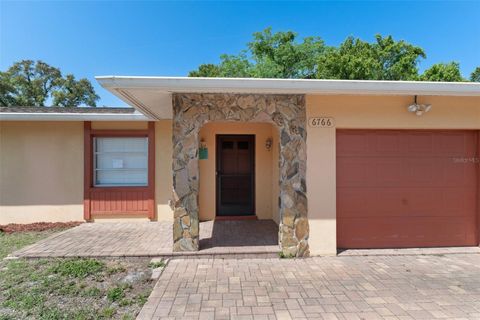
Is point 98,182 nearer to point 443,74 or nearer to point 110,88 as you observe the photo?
point 110,88

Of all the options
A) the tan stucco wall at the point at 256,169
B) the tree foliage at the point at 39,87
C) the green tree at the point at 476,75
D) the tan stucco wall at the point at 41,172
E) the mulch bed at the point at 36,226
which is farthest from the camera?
the tree foliage at the point at 39,87

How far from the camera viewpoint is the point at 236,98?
391 centimetres

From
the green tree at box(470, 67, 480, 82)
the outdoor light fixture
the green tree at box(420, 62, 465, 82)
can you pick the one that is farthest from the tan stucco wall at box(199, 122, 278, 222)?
the green tree at box(470, 67, 480, 82)

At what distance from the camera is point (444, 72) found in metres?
16.1

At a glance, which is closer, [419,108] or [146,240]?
[419,108]

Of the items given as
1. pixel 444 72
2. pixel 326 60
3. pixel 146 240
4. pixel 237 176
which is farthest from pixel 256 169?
pixel 444 72

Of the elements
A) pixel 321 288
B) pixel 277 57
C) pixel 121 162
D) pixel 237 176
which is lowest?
pixel 321 288

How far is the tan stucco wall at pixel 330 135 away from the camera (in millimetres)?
4039

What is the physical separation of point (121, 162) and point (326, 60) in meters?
16.2

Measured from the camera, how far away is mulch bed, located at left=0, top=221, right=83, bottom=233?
5578 millimetres

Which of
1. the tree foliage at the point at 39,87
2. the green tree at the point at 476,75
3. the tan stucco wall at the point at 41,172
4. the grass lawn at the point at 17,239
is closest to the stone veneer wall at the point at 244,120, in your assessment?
the grass lawn at the point at 17,239

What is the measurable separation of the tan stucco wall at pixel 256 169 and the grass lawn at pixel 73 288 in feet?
8.50

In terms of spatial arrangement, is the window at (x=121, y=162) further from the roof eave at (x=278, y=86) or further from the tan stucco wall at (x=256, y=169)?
the roof eave at (x=278, y=86)

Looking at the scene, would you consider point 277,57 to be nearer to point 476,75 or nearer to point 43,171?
point 43,171
